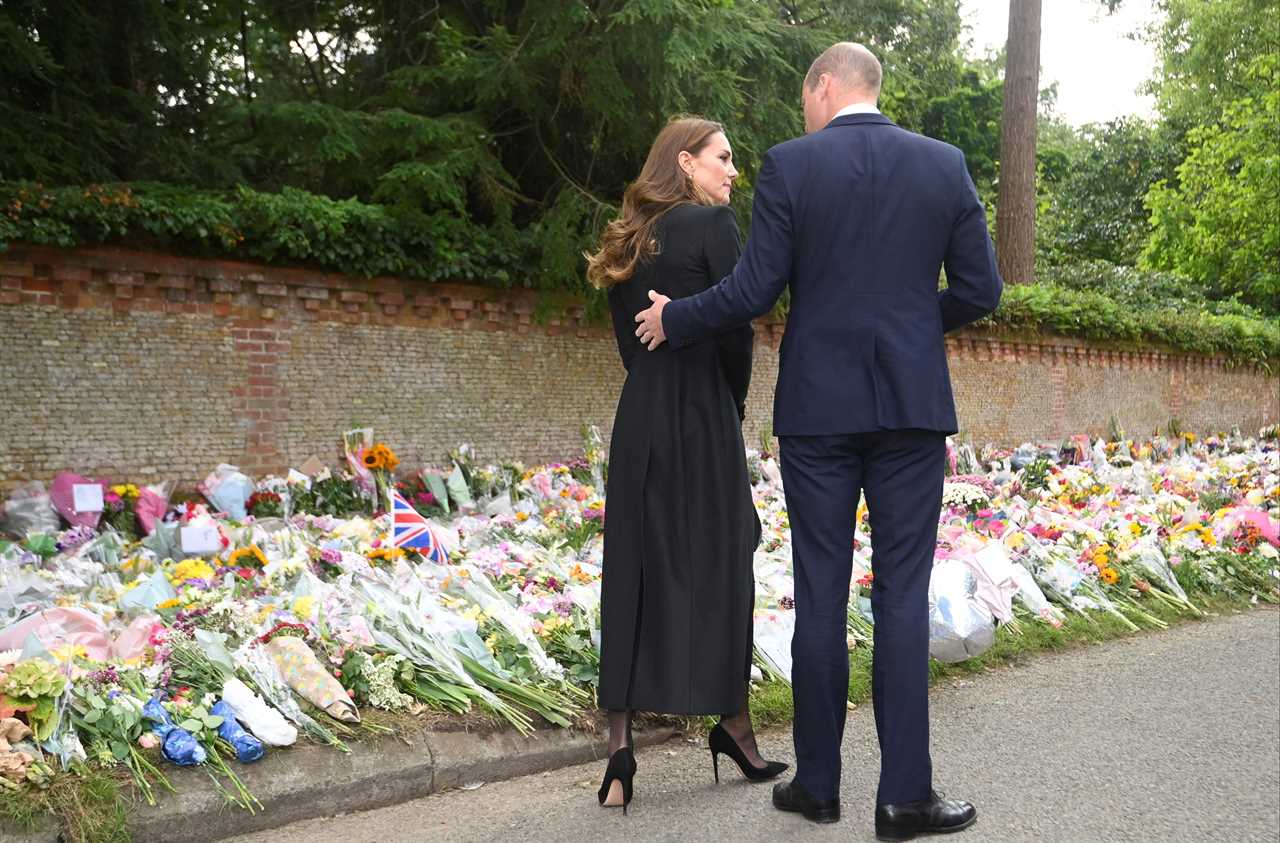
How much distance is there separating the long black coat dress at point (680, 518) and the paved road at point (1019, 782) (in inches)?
14.0

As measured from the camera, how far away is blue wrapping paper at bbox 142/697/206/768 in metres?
3.28

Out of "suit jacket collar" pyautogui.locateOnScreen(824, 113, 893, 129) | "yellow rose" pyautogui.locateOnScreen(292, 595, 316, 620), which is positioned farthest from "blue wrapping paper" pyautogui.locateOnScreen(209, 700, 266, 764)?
"suit jacket collar" pyautogui.locateOnScreen(824, 113, 893, 129)

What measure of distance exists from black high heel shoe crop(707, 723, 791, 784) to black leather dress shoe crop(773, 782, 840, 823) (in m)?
0.24

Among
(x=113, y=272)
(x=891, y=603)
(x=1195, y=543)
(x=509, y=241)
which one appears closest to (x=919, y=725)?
(x=891, y=603)

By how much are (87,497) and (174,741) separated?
199 inches

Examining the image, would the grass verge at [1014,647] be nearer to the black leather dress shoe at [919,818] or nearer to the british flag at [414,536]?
the black leather dress shoe at [919,818]

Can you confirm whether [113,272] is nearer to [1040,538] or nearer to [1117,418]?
[1040,538]

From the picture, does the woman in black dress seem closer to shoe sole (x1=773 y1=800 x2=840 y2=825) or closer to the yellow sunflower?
shoe sole (x1=773 y1=800 x2=840 y2=825)

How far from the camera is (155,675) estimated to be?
3674 millimetres

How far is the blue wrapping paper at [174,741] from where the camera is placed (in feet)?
10.8

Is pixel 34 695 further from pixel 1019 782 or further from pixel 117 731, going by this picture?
pixel 1019 782

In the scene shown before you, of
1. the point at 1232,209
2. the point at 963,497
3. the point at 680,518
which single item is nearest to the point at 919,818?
the point at 680,518

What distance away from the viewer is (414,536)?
618cm

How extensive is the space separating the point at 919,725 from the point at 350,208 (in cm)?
713
